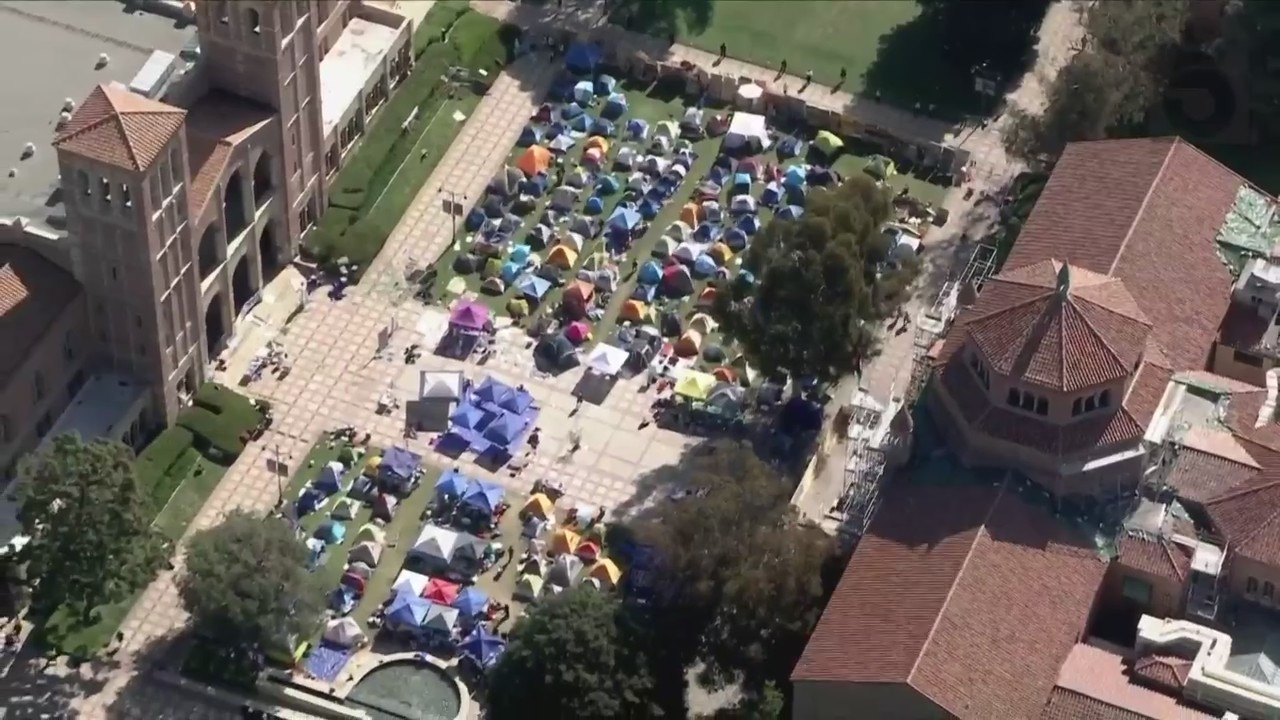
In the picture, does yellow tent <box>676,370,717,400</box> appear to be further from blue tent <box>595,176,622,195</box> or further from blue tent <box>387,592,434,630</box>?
blue tent <box>387,592,434,630</box>

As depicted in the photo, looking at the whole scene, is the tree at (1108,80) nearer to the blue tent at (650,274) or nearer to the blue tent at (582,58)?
the blue tent at (650,274)

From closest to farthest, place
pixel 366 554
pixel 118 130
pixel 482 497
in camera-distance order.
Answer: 1. pixel 118 130
2. pixel 366 554
3. pixel 482 497

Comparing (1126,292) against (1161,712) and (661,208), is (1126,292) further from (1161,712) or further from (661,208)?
(661,208)

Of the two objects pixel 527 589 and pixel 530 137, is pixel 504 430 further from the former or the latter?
pixel 530 137

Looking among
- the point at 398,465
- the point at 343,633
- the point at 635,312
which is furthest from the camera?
the point at 635,312

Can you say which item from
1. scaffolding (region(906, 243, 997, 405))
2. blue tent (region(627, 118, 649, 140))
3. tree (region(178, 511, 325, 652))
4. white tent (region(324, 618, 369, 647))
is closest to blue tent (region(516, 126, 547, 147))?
blue tent (region(627, 118, 649, 140))

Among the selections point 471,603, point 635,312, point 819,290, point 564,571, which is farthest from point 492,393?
point 819,290

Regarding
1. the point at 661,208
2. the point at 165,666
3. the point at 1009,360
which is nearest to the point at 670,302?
the point at 661,208
